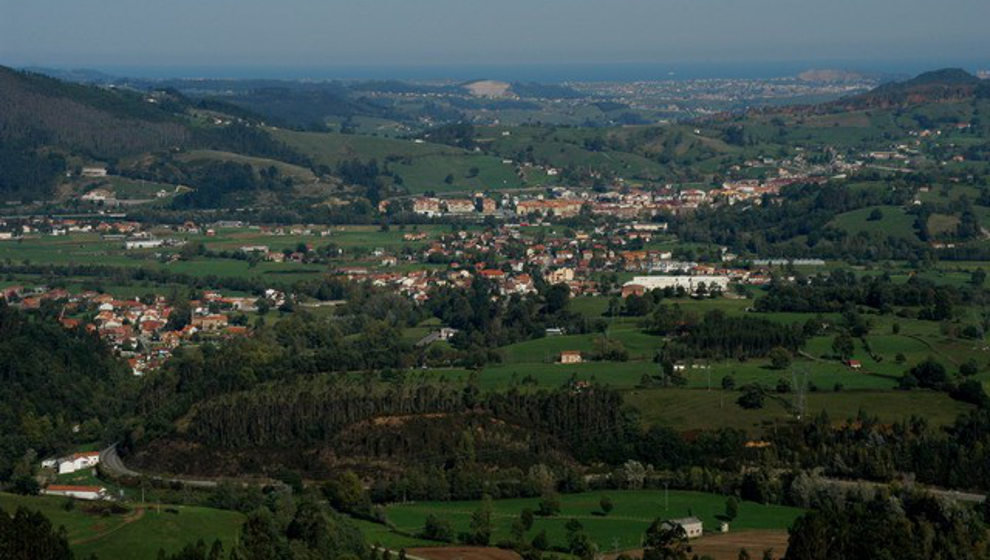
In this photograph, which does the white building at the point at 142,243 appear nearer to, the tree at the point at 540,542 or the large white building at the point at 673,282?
the large white building at the point at 673,282

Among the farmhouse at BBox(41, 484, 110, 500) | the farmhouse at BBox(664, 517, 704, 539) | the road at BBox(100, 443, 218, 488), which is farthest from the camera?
the road at BBox(100, 443, 218, 488)

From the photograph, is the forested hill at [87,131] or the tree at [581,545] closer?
the tree at [581,545]

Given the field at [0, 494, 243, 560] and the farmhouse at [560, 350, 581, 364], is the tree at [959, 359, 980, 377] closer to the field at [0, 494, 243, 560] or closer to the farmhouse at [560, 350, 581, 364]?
the farmhouse at [560, 350, 581, 364]

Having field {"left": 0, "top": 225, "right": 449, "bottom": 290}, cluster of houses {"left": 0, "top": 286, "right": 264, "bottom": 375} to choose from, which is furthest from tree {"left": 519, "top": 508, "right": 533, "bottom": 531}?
field {"left": 0, "top": 225, "right": 449, "bottom": 290}

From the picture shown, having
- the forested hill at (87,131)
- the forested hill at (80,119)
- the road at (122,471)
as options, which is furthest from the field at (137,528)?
the forested hill at (80,119)

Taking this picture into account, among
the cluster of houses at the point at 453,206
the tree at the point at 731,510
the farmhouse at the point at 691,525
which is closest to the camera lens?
the farmhouse at the point at 691,525
